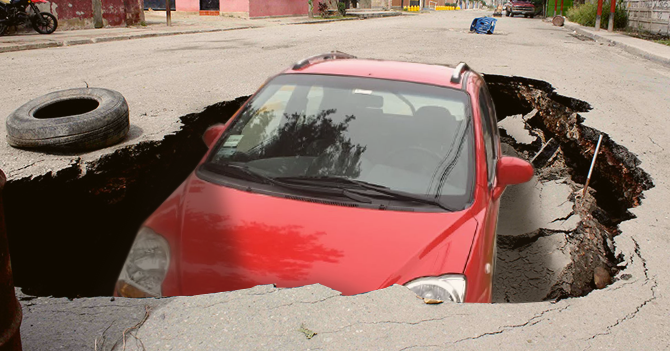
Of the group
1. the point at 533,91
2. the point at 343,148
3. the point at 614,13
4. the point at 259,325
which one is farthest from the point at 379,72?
the point at 614,13

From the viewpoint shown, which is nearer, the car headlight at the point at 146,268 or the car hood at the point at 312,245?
the car hood at the point at 312,245

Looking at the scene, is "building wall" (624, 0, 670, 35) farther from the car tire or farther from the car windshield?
the car tire

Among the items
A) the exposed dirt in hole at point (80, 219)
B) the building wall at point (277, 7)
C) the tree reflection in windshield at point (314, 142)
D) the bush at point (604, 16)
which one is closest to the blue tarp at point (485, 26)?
the bush at point (604, 16)

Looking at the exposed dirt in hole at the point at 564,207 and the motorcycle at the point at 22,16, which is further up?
the motorcycle at the point at 22,16

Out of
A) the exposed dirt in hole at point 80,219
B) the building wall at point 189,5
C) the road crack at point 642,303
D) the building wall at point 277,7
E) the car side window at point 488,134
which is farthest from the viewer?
the building wall at point 189,5

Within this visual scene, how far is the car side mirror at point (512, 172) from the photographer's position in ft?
10.3

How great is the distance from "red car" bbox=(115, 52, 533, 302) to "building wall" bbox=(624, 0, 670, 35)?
1768cm

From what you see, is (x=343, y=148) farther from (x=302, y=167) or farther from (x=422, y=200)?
(x=422, y=200)

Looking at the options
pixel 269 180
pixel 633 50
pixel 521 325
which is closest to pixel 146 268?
pixel 269 180

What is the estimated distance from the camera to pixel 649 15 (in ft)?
62.4

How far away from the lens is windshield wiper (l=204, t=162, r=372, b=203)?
2.73m

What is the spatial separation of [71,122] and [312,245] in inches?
108

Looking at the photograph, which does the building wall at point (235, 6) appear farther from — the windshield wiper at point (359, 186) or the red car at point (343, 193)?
the windshield wiper at point (359, 186)

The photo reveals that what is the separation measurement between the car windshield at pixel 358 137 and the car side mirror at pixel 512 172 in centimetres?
33
